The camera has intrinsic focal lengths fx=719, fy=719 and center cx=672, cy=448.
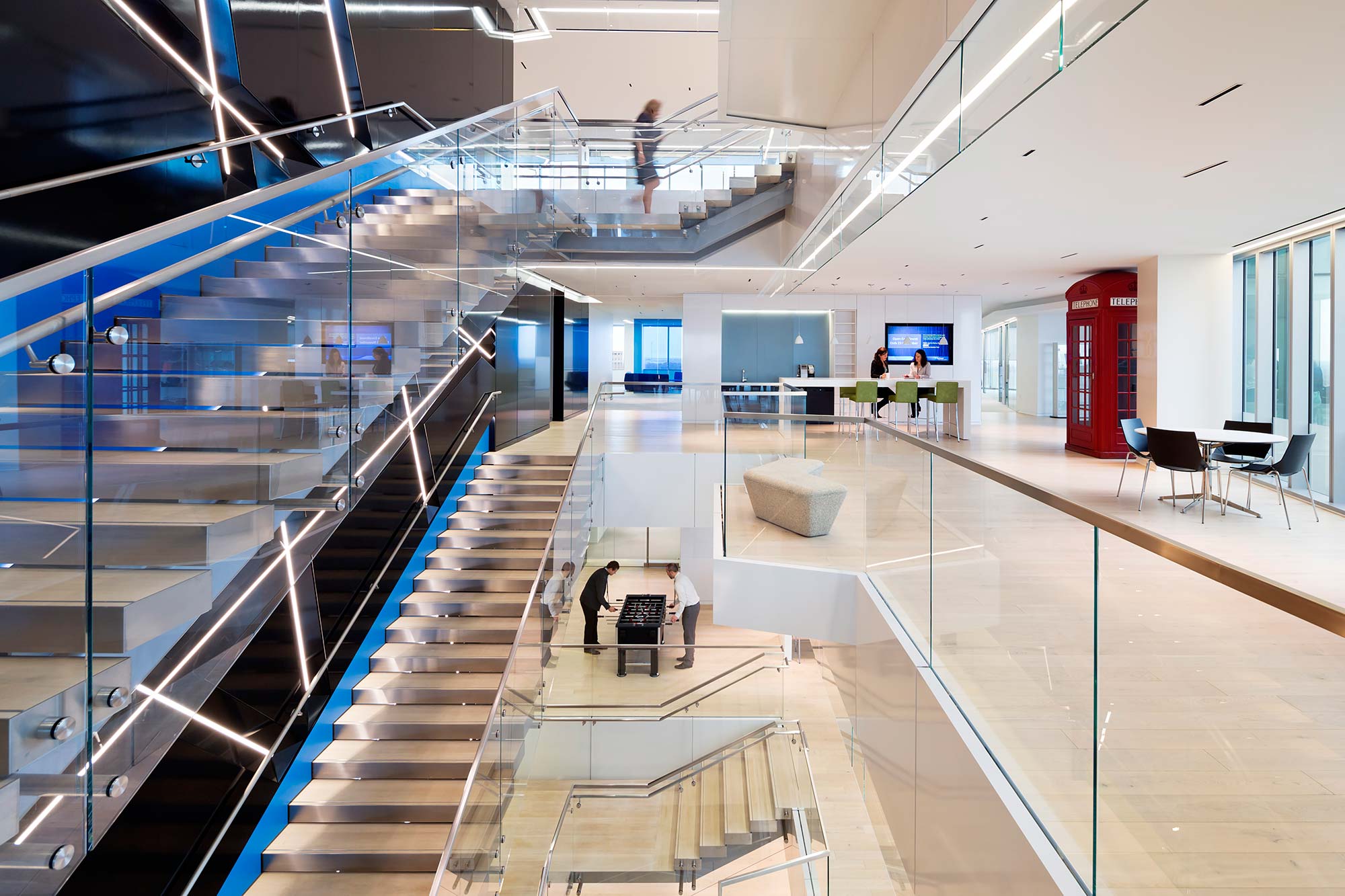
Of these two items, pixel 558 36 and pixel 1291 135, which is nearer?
pixel 1291 135

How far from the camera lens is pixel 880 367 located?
13.1m

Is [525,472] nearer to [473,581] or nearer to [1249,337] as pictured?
[473,581]

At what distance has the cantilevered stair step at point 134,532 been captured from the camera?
67.8 inches

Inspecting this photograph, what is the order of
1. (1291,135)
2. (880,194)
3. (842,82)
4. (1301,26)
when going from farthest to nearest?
(842,82), (880,194), (1291,135), (1301,26)

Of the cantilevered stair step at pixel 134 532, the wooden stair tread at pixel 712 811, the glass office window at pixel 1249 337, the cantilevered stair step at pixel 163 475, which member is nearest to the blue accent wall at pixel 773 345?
the glass office window at pixel 1249 337

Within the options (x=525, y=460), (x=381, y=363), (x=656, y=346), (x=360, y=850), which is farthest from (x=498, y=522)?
(x=656, y=346)

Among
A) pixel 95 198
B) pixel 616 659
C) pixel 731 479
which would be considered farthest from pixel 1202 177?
pixel 95 198

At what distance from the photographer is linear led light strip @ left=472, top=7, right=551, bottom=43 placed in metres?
8.92

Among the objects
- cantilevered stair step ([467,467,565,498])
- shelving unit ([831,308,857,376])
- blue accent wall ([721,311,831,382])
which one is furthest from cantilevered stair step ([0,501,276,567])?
blue accent wall ([721,311,831,382])

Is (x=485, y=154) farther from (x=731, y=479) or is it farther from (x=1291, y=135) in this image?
(x=1291, y=135)

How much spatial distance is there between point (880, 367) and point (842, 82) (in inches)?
283

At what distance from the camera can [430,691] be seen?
5.48 m

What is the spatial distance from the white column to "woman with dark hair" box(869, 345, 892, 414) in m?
3.66

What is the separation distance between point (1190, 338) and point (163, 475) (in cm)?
1116
